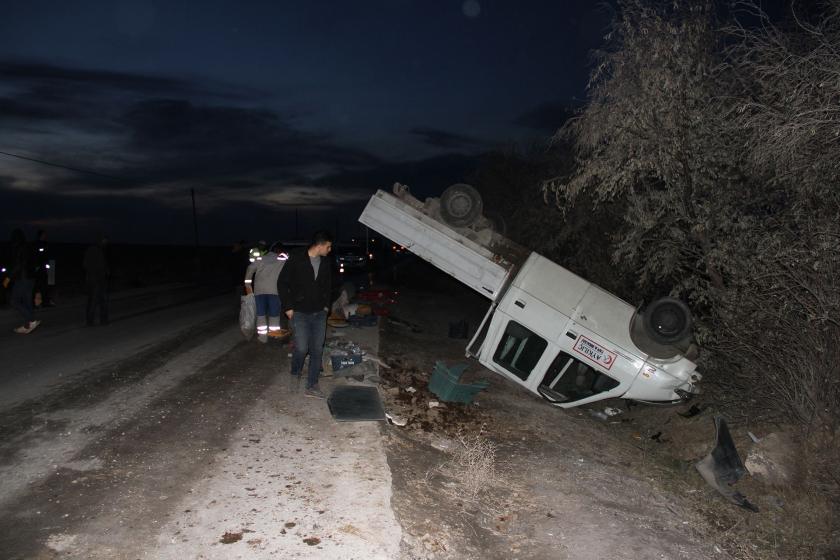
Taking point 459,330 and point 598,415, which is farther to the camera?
point 459,330

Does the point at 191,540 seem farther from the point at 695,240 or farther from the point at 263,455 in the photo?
the point at 695,240

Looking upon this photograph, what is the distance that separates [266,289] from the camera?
864 centimetres

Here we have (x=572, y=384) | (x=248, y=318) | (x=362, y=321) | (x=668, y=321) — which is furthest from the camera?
(x=362, y=321)

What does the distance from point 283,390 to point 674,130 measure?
5978 millimetres

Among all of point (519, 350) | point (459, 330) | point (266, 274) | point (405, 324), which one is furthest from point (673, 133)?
point (405, 324)

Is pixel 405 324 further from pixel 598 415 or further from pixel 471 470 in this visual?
pixel 471 470

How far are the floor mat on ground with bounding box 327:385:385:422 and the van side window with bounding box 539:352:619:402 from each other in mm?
2848

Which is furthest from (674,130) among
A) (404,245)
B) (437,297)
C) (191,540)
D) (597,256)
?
(437,297)

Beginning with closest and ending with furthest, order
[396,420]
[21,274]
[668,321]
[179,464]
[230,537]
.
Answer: [230,537], [179,464], [396,420], [668,321], [21,274]

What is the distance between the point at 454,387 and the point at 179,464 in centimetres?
385

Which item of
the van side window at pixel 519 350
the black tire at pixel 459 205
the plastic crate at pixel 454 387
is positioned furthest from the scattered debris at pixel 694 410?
the black tire at pixel 459 205

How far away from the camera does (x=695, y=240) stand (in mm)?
Result: 7570

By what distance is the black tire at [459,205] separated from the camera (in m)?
8.64

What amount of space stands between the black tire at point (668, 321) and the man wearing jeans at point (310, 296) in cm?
453
